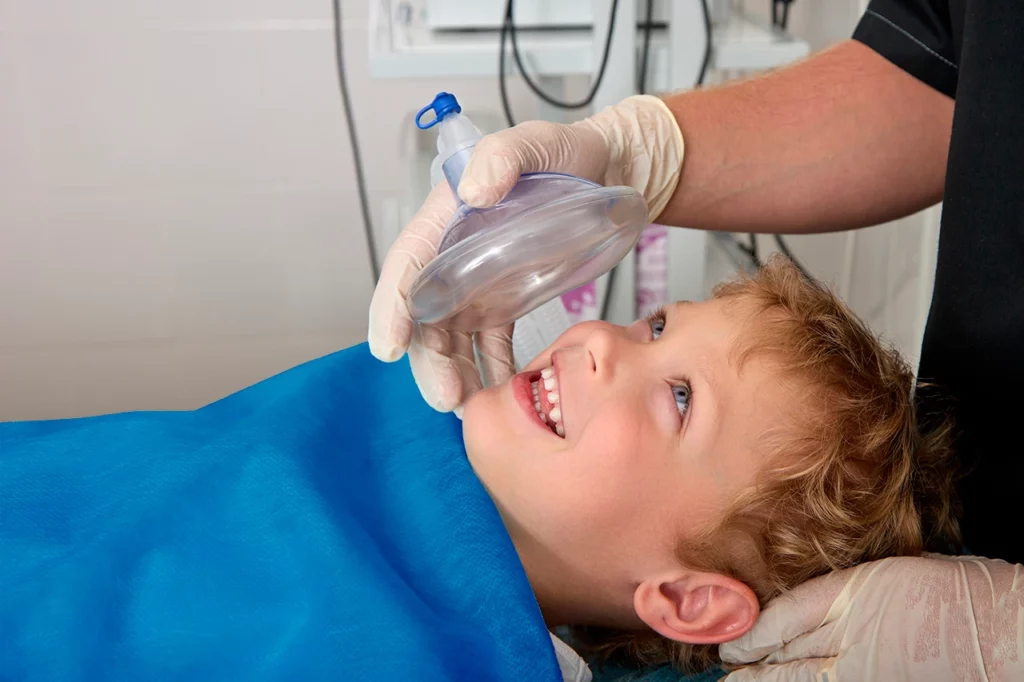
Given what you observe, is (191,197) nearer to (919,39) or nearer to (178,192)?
(178,192)

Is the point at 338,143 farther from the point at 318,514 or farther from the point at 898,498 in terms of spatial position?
the point at 898,498

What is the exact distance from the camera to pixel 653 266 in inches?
63.2

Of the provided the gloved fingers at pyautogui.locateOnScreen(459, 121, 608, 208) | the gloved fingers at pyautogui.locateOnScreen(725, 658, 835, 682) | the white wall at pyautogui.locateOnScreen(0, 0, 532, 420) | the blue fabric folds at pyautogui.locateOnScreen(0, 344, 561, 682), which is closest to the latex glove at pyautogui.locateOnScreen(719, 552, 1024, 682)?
the gloved fingers at pyautogui.locateOnScreen(725, 658, 835, 682)

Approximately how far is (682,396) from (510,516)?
247 millimetres

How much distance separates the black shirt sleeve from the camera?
1.16m

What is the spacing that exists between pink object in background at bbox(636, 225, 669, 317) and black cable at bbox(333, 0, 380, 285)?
2.59 ft

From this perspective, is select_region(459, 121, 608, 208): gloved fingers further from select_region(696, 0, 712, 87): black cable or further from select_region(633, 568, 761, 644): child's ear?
select_region(633, 568, 761, 644): child's ear

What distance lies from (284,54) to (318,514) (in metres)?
1.42

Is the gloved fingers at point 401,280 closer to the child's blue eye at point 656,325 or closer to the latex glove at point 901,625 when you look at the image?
the child's blue eye at point 656,325

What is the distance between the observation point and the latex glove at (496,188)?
0.91 meters

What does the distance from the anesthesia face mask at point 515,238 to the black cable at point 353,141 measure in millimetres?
1147

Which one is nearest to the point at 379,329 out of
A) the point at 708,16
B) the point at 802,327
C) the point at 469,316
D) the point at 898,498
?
the point at 469,316

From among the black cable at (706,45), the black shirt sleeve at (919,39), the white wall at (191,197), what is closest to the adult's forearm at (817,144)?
the black shirt sleeve at (919,39)

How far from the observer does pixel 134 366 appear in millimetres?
2322
